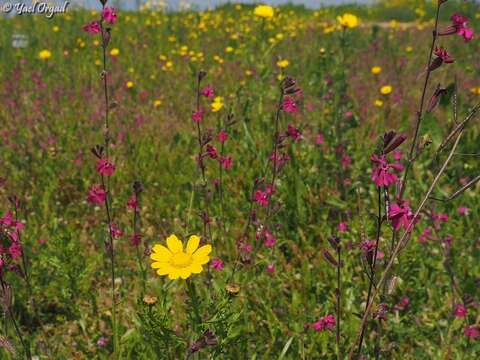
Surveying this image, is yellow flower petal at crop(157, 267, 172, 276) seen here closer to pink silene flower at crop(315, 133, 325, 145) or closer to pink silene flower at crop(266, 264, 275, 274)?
pink silene flower at crop(266, 264, 275, 274)

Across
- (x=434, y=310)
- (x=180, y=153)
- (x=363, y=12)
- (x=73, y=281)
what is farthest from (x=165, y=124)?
(x=363, y=12)

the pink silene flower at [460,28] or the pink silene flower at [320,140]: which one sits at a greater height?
the pink silene flower at [460,28]

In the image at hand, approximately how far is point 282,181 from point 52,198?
1.88 metres

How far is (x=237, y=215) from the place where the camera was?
3371 millimetres

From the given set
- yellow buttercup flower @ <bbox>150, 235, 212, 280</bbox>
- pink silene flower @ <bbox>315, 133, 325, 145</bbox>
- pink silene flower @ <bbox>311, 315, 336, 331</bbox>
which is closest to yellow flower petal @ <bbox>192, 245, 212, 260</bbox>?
yellow buttercup flower @ <bbox>150, 235, 212, 280</bbox>

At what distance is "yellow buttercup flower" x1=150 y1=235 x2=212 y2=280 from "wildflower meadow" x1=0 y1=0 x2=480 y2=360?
0.01 m

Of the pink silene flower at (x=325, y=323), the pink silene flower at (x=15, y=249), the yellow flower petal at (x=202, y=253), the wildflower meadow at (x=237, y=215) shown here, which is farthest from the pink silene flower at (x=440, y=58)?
the pink silene flower at (x=15, y=249)

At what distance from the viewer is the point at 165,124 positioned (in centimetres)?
487

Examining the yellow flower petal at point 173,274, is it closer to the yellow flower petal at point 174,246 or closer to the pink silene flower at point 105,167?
the yellow flower petal at point 174,246

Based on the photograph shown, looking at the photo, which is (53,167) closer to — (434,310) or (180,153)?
(180,153)

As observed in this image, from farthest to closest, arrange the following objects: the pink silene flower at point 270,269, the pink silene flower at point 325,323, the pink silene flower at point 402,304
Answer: the pink silene flower at point 270,269, the pink silene flower at point 402,304, the pink silene flower at point 325,323

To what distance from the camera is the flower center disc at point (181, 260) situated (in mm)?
1489

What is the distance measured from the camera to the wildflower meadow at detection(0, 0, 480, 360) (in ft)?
5.57

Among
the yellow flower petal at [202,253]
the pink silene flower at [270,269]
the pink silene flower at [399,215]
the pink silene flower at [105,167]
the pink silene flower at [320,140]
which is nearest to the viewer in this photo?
the pink silene flower at [399,215]
